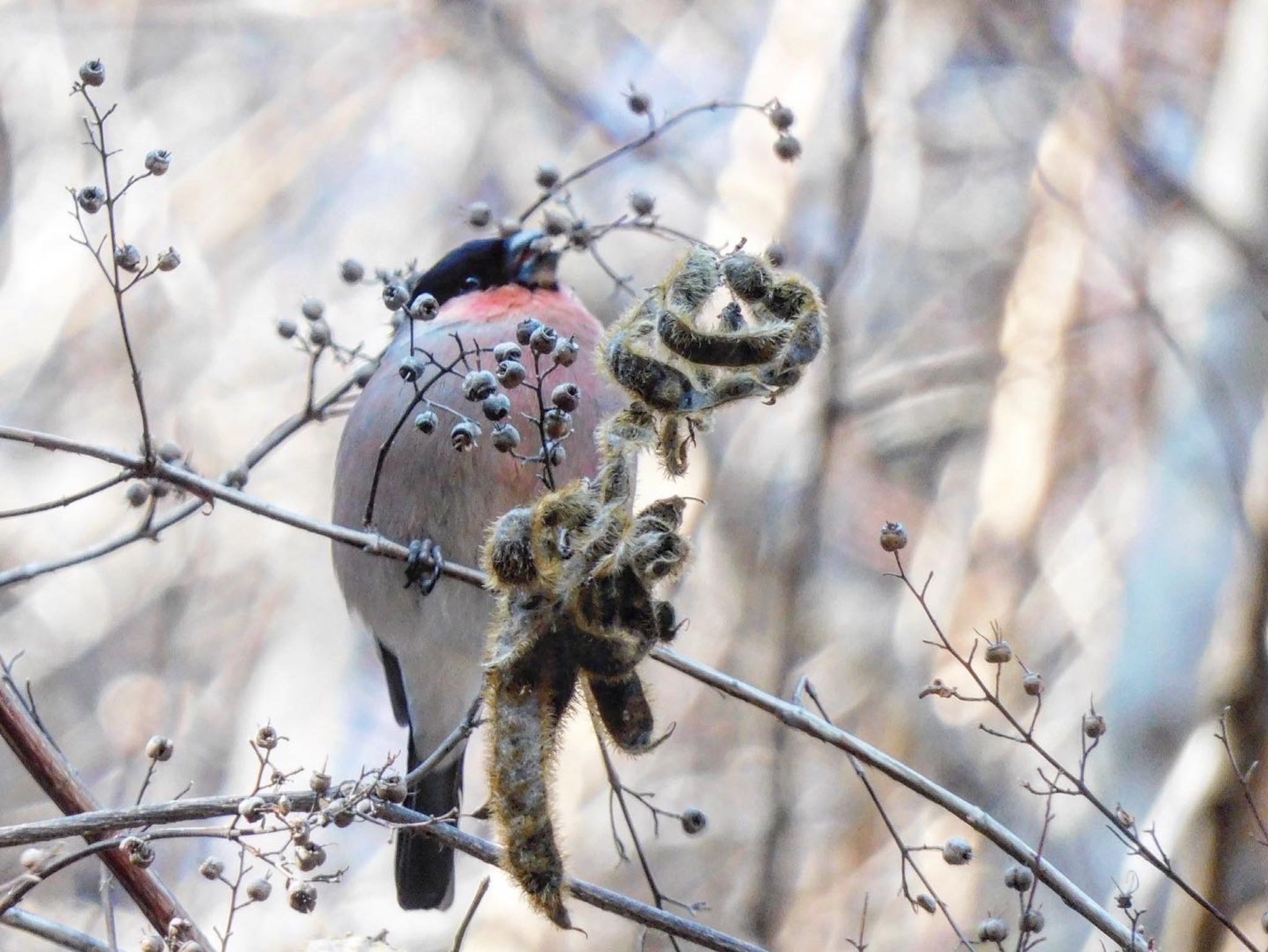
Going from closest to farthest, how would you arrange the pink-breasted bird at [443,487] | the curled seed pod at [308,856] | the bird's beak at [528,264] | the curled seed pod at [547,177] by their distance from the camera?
1. the curled seed pod at [308,856]
2. the curled seed pod at [547,177]
3. the pink-breasted bird at [443,487]
4. the bird's beak at [528,264]

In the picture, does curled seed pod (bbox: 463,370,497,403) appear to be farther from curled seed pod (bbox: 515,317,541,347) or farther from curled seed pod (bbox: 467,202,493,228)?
curled seed pod (bbox: 467,202,493,228)

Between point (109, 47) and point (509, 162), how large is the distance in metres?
1.11

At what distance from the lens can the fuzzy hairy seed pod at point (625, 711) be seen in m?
1.01

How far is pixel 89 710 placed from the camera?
148 inches

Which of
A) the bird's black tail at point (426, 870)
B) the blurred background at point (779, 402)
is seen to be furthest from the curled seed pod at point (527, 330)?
the blurred background at point (779, 402)

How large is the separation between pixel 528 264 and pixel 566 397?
Answer: 1.16 meters

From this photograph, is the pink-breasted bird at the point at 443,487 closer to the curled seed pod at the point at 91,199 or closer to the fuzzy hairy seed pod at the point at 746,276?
the curled seed pod at the point at 91,199

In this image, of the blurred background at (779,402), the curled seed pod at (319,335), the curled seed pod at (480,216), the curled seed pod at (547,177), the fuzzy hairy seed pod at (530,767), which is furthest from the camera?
the blurred background at (779,402)

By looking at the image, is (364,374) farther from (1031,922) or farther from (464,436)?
(1031,922)

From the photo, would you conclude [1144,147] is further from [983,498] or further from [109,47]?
[109,47]

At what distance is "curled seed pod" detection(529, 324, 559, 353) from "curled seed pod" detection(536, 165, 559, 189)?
46 centimetres

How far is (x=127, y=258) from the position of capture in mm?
1400

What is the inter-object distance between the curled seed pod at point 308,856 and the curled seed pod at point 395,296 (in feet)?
2.14

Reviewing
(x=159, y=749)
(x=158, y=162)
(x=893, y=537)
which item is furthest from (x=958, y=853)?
(x=158, y=162)
